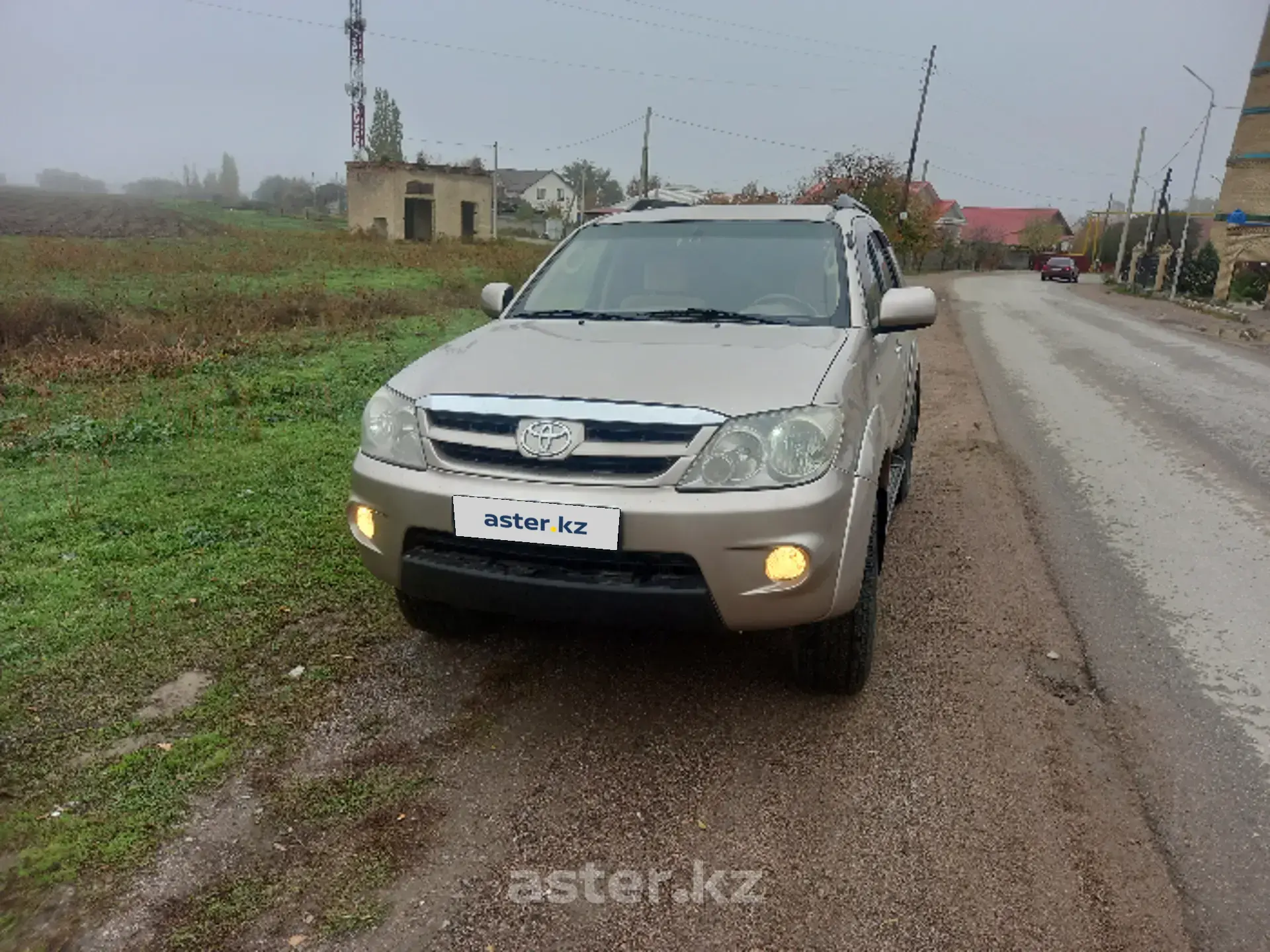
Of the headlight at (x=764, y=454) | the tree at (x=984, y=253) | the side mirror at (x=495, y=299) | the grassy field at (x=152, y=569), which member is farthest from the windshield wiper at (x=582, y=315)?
the tree at (x=984, y=253)

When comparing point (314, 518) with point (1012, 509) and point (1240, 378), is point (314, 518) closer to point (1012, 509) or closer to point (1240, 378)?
point (1012, 509)

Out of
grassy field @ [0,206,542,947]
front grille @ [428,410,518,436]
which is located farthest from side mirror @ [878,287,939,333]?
grassy field @ [0,206,542,947]

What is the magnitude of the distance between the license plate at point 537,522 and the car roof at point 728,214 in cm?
221

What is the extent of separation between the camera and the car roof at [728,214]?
4344 millimetres

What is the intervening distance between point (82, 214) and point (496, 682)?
1914 inches

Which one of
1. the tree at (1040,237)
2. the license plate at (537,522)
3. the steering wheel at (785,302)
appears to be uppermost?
the tree at (1040,237)

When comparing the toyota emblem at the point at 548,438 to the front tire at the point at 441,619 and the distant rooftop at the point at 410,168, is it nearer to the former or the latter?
the front tire at the point at 441,619

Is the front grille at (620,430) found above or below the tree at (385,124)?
below

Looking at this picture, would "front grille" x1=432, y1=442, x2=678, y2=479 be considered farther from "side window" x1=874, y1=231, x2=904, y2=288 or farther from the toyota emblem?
"side window" x1=874, y1=231, x2=904, y2=288

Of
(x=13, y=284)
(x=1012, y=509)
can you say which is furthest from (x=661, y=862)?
(x=13, y=284)

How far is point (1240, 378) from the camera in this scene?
11867mm

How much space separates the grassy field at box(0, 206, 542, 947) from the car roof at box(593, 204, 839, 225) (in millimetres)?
2255

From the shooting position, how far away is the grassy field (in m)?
2.74

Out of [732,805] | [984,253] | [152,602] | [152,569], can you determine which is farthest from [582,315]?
[984,253]
